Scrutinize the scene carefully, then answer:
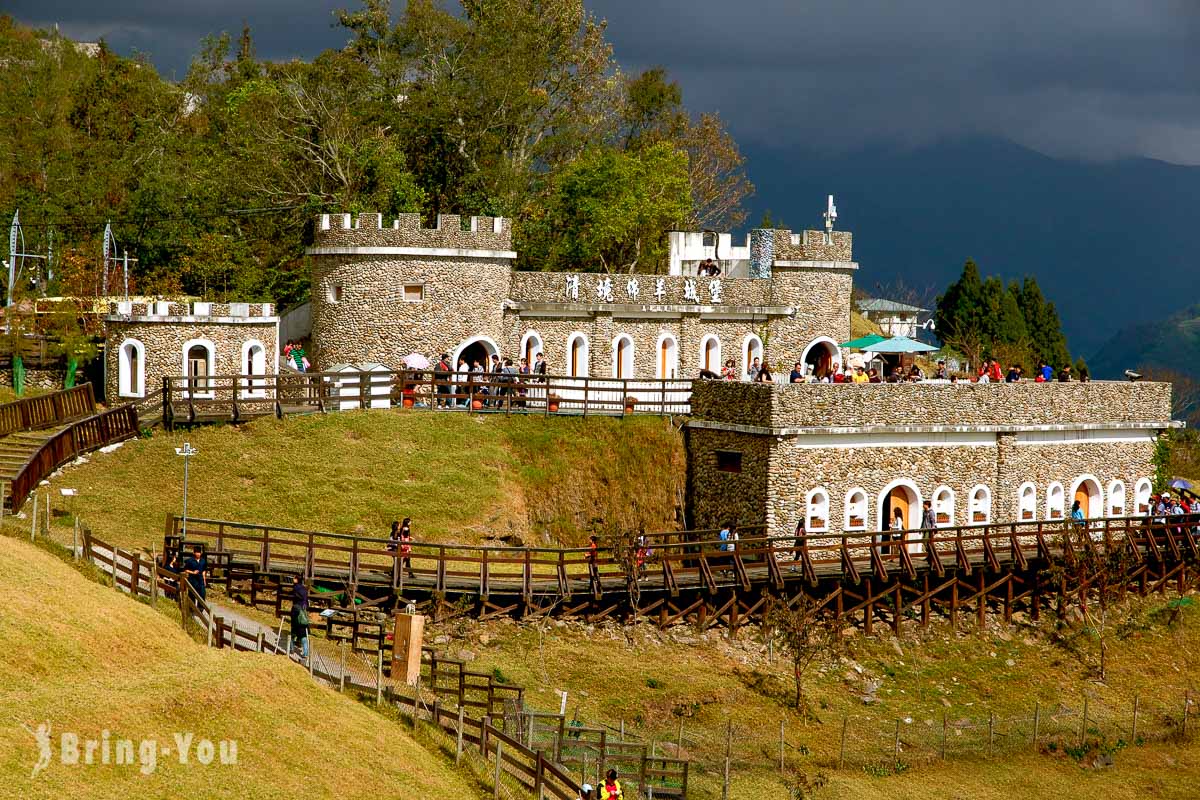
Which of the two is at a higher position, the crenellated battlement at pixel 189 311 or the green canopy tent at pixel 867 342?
the crenellated battlement at pixel 189 311

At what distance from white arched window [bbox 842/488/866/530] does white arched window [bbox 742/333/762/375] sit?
10885mm

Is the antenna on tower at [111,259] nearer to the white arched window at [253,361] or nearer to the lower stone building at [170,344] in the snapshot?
the lower stone building at [170,344]

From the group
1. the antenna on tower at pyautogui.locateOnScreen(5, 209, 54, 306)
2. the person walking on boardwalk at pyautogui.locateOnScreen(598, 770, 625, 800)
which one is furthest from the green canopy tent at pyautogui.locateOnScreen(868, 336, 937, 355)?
the antenna on tower at pyautogui.locateOnScreen(5, 209, 54, 306)

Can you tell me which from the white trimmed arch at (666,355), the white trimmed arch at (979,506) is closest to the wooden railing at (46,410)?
the white trimmed arch at (666,355)

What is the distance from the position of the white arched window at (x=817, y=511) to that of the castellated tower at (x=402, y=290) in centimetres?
1159

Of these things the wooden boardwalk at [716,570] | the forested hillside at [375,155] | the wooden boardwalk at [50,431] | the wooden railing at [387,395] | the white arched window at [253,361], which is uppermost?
the forested hillside at [375,155]

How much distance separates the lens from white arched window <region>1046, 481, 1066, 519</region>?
46562 millimetres

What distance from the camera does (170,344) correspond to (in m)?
46.8

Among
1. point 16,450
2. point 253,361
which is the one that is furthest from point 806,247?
point 16,450

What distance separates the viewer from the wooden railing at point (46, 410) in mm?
41438

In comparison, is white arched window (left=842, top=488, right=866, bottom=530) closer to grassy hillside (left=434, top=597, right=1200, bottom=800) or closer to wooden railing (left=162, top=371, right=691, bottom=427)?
grassy hillside (left=434, top=597, right=1200, bottom=800)

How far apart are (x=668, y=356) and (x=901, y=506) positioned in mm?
11105

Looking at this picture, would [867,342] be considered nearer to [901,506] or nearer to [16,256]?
[901,506]

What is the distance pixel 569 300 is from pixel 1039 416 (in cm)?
1468
